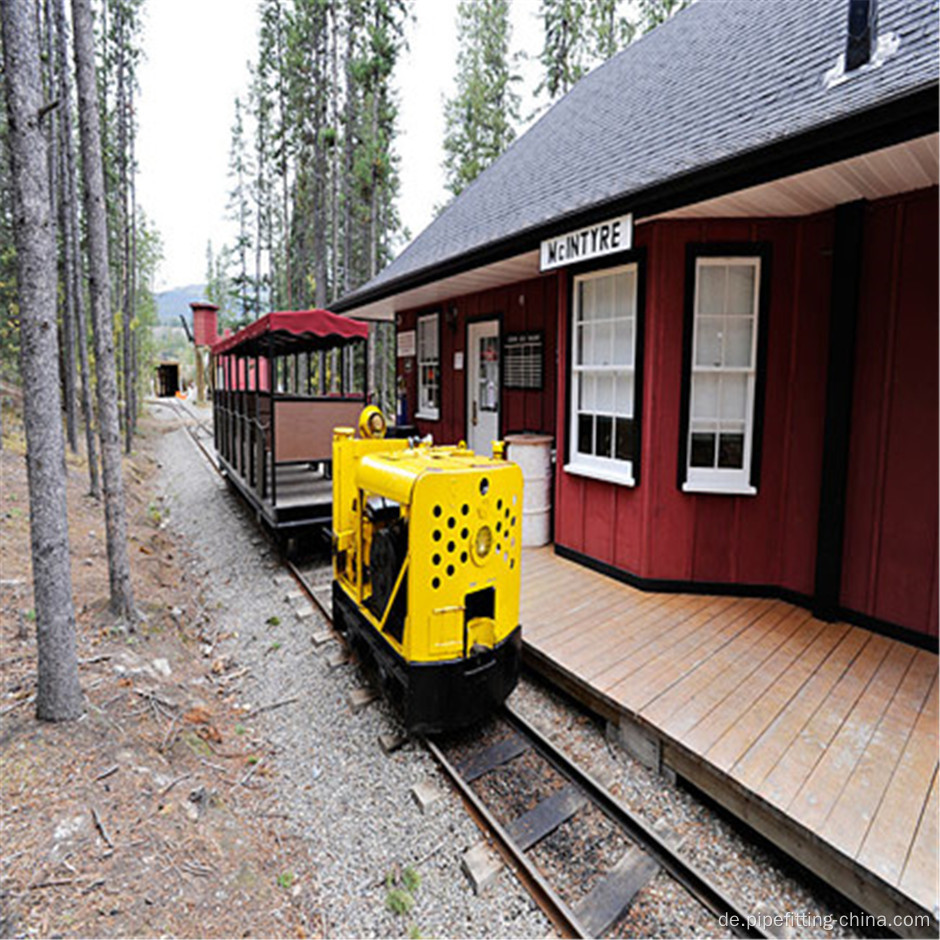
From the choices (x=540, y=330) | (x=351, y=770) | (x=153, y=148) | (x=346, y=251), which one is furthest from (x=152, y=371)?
(x=351, y=770)

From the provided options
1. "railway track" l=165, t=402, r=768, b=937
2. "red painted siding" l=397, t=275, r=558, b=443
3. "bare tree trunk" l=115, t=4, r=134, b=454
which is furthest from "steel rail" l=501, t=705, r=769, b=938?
"bare tree trunk" l=115, t=4, r=134, b=454

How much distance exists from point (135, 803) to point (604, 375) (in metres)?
4.31

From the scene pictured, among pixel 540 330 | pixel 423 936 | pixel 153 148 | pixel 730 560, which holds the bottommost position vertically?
pixel 423 936

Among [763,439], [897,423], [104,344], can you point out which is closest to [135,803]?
[104,344]

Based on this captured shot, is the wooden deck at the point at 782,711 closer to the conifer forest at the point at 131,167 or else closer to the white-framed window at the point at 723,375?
the white-framed window at the point at 723,375

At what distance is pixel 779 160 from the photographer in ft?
10.0

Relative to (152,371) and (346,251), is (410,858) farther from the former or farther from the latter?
(152,371)

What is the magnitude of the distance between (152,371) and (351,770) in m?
43.9

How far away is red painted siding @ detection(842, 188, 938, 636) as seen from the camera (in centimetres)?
346

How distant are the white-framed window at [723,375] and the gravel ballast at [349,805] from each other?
2966 millimetres

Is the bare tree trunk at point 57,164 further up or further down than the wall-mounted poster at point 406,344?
further up

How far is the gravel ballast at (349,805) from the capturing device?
7.04ft

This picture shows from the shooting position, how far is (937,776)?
2.40 m

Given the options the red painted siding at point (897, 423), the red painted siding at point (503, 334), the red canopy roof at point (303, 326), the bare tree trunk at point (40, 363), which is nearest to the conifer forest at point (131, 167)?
the bare tree trunk at point (40, 363)
